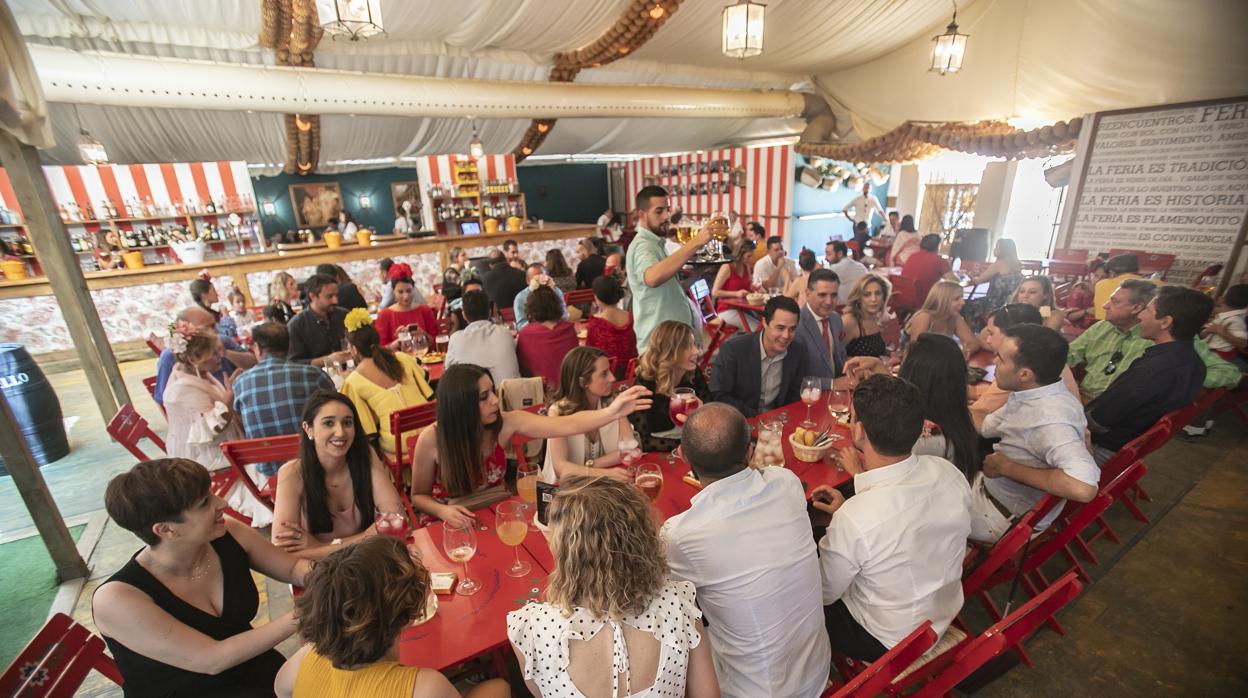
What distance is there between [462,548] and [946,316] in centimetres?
399

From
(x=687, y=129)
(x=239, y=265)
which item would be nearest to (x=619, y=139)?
(x=687, y=129)

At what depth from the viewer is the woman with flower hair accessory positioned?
3242 millimetres

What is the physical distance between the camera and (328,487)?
241 cm

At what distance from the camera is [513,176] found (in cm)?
1188

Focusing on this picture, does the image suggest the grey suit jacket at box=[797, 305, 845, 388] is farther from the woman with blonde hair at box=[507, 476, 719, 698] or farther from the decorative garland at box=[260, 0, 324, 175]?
the decorative garland at box=[260, 0, 324, 175]

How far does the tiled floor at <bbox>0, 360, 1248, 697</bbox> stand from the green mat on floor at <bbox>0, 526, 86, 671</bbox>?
0.20 m

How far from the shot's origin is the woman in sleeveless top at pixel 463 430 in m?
2.42

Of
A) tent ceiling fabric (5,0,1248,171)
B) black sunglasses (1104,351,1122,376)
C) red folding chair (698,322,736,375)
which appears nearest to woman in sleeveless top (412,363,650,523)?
red folding chair (698,322,736,375)

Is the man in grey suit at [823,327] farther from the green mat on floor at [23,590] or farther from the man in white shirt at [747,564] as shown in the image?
the green mat on floor at [23,590]

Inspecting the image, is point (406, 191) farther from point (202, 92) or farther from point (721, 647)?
point (721, 647)

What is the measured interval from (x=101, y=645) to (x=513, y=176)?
444 inches

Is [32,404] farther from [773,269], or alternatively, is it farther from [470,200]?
[470,200]

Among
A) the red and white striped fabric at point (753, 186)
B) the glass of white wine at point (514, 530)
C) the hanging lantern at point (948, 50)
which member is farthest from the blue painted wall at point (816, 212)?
the glass of white wine at point (514, 530)

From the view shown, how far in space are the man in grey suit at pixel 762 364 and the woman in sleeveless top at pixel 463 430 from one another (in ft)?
3.66
